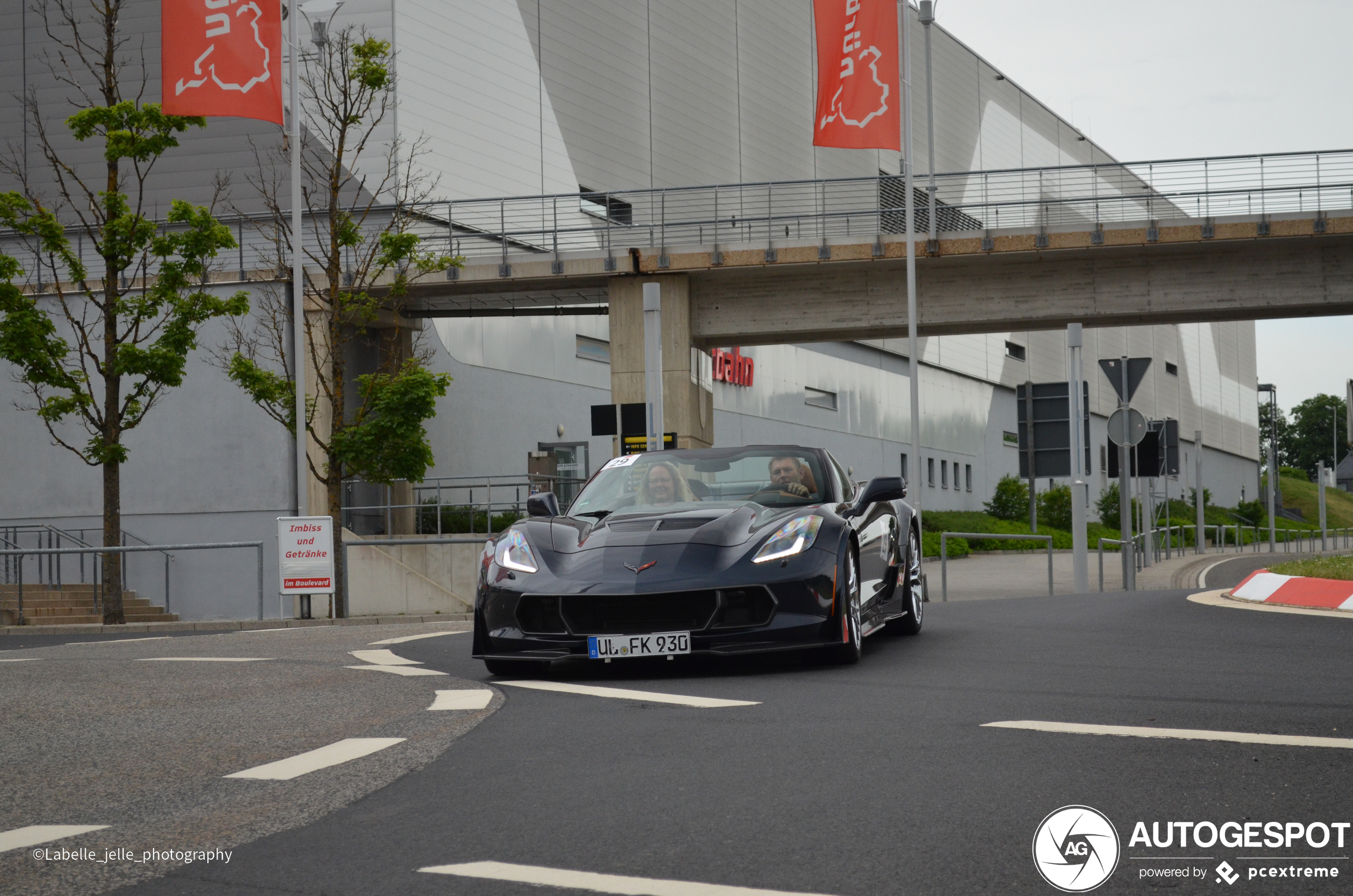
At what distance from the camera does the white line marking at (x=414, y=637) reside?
35.4ft

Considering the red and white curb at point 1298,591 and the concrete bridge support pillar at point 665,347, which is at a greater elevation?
the concrete bridge support pillar at point 665,347

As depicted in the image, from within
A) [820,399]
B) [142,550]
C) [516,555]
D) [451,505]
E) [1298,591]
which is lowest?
[1298,591]

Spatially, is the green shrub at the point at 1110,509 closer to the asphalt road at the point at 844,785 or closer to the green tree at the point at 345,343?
the green tree at the point at 345,343

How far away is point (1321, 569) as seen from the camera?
1260 cm

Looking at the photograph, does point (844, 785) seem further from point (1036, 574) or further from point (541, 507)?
point (1036, 574)

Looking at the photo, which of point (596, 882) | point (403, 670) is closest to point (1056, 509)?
point (403, 670)

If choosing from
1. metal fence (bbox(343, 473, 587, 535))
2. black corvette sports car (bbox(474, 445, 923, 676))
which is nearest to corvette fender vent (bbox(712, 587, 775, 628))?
black corvette sports car (bbox(474, 445, 923, 676))

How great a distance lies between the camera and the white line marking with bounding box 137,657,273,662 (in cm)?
929

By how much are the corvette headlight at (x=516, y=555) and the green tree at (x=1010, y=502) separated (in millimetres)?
52462

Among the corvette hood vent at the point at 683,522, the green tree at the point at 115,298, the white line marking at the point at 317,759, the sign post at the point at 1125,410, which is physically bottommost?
the white line marking at the point at 317,759

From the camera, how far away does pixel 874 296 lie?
29328 millimetres

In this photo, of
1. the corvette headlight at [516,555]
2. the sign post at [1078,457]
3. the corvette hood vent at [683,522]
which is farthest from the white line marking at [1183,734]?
the sign post at [1078,457]

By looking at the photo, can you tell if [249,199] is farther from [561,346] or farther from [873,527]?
[873,527]

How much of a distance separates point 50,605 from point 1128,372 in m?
16.1
